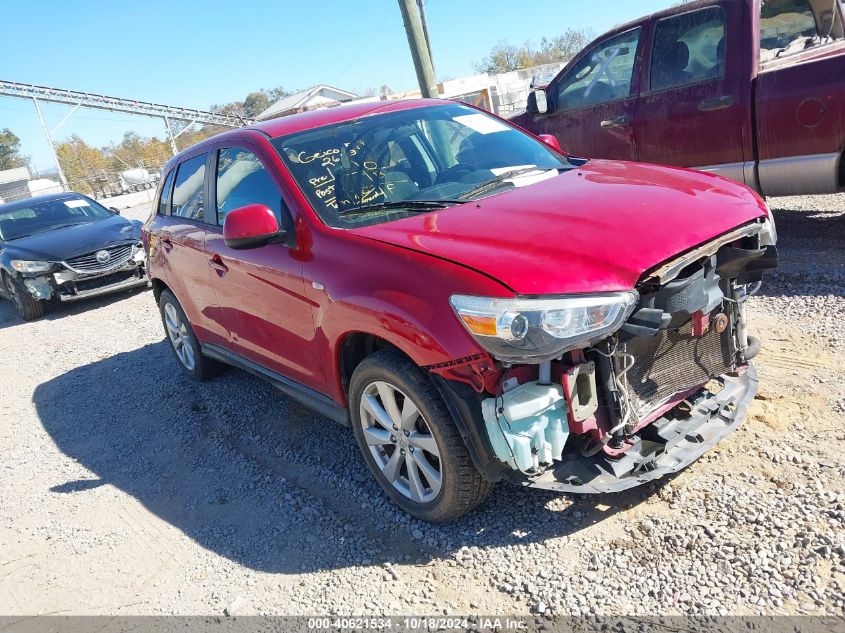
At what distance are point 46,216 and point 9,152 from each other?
268 feet

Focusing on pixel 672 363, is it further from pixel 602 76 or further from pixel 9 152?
pixel 9 152

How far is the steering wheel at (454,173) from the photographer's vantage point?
12.0 ft

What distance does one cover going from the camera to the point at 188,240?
4672mm

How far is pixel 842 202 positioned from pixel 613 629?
6.07 metres

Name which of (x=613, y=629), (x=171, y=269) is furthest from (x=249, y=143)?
(x=613, y=629)

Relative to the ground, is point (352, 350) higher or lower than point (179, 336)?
higher

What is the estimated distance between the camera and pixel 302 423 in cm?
443

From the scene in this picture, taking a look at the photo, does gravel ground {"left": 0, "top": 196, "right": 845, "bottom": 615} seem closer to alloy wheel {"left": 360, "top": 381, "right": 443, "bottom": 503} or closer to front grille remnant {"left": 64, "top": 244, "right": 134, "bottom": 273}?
alloy wheel {"left": 360, "top": 381, "right": 443, "bottom": 503}

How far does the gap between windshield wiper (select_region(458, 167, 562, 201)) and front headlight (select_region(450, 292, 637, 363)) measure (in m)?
1.10

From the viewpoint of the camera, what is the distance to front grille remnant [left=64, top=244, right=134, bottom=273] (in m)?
9.29

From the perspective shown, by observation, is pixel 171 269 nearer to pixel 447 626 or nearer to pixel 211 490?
pixel 211 490

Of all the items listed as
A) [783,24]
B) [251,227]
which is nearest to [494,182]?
[251,227]

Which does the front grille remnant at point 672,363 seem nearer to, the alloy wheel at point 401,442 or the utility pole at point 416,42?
the alloy wheel at point 401,442

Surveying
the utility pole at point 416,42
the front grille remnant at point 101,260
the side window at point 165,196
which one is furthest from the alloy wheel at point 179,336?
the utility pole at point 416,42
